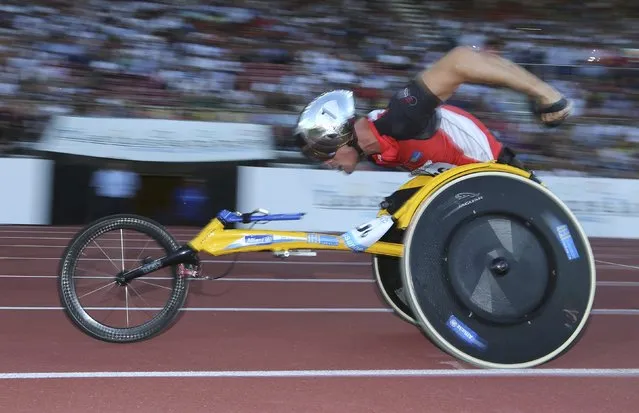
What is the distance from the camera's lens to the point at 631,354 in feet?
13.6

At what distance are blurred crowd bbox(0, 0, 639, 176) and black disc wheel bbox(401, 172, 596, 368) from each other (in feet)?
25.6

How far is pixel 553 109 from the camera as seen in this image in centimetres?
350

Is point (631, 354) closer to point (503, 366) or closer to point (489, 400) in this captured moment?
point (503, 366)

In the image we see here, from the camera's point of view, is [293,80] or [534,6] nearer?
[293,80]

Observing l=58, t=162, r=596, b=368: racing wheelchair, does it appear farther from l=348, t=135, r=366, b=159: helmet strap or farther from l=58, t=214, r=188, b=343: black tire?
l=58, t=214, r=188, b=343: black tire

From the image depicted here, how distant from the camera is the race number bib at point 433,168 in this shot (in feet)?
12.8

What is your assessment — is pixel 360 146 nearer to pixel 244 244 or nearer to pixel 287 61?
pixel 244 244

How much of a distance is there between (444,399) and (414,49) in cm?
1178

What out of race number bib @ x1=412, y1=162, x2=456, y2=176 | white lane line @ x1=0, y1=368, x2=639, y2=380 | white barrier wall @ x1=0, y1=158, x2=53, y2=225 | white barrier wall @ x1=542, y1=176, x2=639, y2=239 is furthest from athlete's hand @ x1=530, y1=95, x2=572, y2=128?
white barrier wall @ x1=0, y1=158, x2=53, y2=225

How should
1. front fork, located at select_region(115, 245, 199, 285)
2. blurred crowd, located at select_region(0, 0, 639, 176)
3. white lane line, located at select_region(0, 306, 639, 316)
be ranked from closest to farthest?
1. front fork, located at select_region(115, 245, 199, 285)
2. white lane line, located at select_region(0, 306, 639, 316)
3. blurred crowd, located at select_region(0, 0, 639, 176)

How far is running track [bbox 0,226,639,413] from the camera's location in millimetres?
3188

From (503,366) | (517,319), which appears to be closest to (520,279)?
(517,319)

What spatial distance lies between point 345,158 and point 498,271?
0.91 m

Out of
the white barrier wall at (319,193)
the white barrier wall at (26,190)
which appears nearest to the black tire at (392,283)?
the white barrier wall at (319,193)
